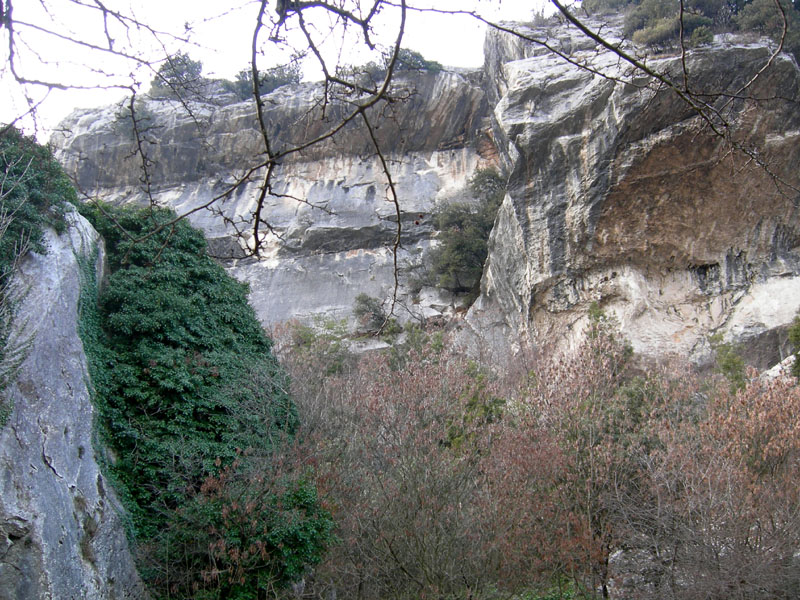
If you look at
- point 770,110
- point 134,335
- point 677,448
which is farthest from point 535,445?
point 770,110

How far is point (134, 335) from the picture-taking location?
9.93 metres

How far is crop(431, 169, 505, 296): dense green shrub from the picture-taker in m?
22.8

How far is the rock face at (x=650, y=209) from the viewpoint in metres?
14.8

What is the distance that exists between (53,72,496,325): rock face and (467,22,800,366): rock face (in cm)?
647

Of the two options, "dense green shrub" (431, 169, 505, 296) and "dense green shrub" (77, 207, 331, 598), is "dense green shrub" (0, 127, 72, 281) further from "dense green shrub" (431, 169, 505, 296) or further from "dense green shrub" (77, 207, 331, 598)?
"dense green shrub" (431, 169, 505, 296)

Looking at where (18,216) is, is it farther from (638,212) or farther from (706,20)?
(706,20)

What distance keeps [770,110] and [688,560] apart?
38.1 feet

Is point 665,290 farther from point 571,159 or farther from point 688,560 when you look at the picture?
point 688,560

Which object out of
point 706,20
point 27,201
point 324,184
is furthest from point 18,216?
point 324,184

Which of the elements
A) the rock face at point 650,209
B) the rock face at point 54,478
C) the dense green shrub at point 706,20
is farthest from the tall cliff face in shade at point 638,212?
the rock face at point 54,478

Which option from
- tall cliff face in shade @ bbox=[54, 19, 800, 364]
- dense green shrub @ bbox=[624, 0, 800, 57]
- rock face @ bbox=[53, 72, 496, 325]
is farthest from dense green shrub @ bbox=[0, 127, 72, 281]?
rock face @ bbox=[53, 72, 496, 325]

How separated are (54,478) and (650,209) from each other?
45.3 ft

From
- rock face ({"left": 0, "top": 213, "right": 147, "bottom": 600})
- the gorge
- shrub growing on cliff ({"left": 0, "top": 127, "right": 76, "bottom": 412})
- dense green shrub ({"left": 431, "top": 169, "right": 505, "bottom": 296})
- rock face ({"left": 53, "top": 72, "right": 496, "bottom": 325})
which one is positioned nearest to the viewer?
rock face ({"left": 0, "top": 213, "right": 147, "bottom": 600})

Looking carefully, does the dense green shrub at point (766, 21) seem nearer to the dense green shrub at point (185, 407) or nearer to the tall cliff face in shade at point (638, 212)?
the tall cliff face in shade at point (638, 212)
